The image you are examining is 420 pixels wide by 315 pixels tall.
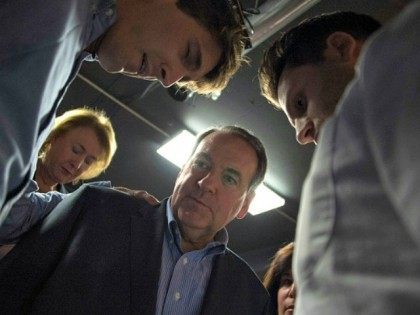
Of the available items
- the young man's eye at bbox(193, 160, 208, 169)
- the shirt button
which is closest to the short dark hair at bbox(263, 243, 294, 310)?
the young man's eye at bbox(193, 160, 208, 169)

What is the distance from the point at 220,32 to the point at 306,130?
0.39 m

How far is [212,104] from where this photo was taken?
11.8ft

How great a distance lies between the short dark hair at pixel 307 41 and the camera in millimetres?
1425

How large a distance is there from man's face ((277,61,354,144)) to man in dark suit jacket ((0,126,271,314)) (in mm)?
539

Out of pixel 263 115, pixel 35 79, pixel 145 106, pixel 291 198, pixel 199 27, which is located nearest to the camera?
pixel 35 79

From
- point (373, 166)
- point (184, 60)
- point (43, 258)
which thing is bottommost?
point (43, 258)

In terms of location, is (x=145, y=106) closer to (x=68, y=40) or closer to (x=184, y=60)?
(x=184, y=60)

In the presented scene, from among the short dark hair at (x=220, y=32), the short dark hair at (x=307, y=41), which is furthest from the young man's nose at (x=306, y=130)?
the short dark hair at (x=220, y=32)

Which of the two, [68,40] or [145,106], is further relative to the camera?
[145,106]

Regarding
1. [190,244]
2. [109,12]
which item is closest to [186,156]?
[190,244]

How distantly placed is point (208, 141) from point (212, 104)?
5.15 ft

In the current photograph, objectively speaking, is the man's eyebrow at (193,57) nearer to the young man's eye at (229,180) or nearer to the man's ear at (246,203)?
the young man's eye at (229,180)

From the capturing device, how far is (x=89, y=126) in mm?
2225

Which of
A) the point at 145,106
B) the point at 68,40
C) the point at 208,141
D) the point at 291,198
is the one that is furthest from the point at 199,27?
the point at 291,198
